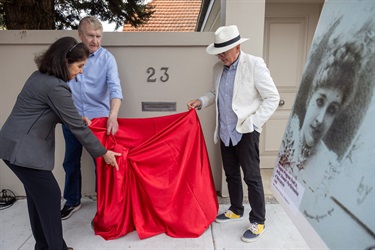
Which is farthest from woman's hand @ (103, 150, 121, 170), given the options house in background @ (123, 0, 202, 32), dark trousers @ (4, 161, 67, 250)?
house in background @ (123, 0, 202, 32)

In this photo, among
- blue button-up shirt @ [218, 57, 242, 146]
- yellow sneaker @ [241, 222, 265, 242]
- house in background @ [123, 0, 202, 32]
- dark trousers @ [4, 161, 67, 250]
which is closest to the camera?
Answer: dark trousers @ [4, 161, 67, 250]

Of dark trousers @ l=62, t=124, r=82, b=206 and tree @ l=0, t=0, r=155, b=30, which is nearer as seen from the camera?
dark trousers @ l=62, t=124, r=82, b=206

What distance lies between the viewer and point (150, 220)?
8.64 feet

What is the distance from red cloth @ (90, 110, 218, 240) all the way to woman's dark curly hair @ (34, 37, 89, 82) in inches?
28.5

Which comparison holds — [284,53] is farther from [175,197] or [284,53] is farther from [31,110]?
[31,110]

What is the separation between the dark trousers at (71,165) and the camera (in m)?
2.84

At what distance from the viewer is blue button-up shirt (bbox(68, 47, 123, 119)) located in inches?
103

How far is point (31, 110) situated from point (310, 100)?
5.30 ft

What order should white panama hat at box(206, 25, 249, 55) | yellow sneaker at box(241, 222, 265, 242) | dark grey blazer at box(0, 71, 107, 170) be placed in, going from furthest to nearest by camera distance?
1. yellow sneaker at box(241, 222, 265, 242)
2. white panama hat at box(206, 25, 249, 55)
3. dark grey blazer at box(0, 71, 107, 170)

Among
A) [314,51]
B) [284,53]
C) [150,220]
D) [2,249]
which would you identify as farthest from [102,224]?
[284,53]

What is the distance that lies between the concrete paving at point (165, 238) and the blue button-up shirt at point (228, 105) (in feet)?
2.78

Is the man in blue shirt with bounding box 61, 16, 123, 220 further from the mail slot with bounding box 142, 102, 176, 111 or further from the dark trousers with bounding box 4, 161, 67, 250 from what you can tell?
the dark trousers with bounding box 4, 161, 67, 250

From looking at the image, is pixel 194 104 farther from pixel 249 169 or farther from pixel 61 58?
pixel 61 58

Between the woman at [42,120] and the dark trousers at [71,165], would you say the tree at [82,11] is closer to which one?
the dark trousers at [71,165]
